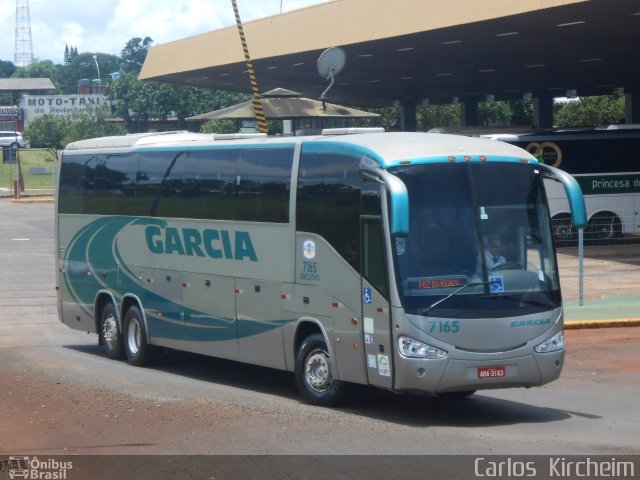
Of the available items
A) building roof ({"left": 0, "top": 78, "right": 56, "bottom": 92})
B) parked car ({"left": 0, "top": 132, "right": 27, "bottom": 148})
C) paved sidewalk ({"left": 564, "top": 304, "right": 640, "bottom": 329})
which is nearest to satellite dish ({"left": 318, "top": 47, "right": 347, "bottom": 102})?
paved sidewalk ({"left": 564, "top": 304, "right": 640, "bottom": 329})

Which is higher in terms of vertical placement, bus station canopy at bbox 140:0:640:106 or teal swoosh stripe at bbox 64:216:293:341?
bus station canopy at bbox 140:0:640:106

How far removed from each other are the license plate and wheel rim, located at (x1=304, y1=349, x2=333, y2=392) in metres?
1.95

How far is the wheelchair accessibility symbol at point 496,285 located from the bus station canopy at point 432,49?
45.4ft

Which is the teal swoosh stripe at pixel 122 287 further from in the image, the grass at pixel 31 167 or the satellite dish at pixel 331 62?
the grass at pixel 31 167

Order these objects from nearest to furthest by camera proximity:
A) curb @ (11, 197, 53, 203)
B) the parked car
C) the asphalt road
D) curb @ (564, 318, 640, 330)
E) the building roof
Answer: the asphalt road < curb @ (564, 318, 640, 330) < curb @ (11, 197, 53, 203) < the parked car < the building roof

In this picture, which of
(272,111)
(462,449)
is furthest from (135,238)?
(272,111)

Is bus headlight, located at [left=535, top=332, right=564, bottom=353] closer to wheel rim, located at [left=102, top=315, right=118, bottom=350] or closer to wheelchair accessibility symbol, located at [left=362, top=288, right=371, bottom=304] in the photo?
wheelchair accessibility symbol, located at [left=362, top=288, right=371, bottom=304]

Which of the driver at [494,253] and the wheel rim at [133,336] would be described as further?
the wheel rim at [133,336]

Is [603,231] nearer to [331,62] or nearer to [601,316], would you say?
[601,316]

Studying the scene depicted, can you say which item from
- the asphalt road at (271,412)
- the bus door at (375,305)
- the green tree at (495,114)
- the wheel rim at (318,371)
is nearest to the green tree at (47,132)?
the green tree at (495,114)

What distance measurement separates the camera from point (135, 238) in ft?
54.6

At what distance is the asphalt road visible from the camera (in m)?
10.1

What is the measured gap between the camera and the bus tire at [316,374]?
40.8 ft
